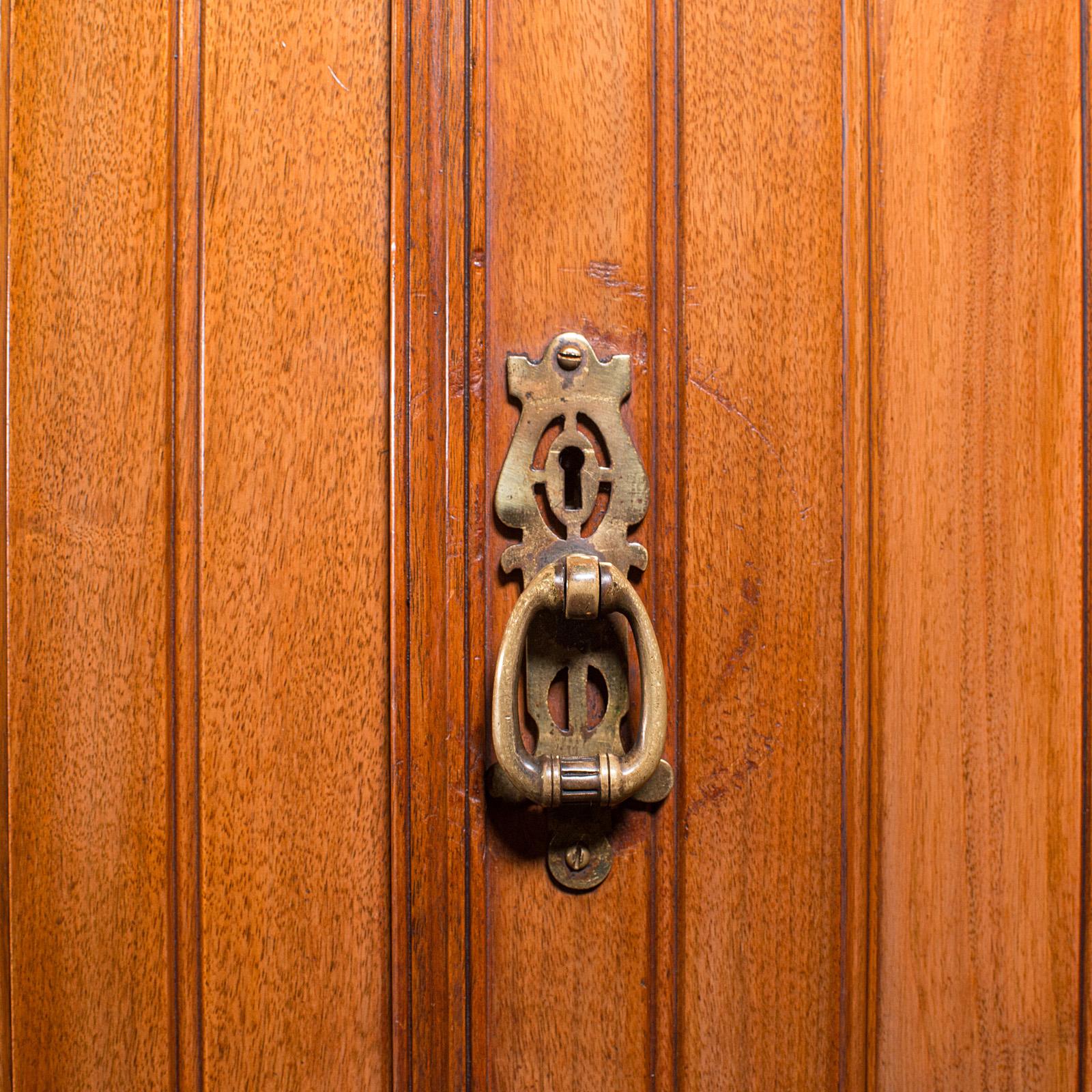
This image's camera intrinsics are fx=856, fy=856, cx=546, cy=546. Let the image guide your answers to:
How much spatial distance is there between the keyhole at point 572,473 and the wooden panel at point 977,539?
156 millimetres

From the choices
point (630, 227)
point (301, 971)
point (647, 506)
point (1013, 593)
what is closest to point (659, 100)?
point (630, 227)

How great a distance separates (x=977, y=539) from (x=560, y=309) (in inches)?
9.8

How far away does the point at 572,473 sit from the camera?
0.43 meters

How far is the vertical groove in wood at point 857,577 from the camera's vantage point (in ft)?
1.44

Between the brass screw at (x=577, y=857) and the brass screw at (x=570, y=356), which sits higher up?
the brass screw at (x=570, y=356)

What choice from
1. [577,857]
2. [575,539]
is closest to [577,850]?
[577,857]

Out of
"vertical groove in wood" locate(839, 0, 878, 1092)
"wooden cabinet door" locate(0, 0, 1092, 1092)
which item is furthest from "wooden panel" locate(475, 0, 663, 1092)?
"vertical groove in wood" locate(839, 0, 878, 1092)

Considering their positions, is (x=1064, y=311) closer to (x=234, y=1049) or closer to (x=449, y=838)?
(x=449, y=838)

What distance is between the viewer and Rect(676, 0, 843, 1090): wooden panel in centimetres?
43

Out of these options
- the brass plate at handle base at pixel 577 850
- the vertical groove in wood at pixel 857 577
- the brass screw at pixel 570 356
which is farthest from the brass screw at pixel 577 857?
the brass screw at pixel 570 356

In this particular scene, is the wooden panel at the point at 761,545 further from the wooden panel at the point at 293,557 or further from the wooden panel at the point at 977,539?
the wooden panel at the point at 293,557

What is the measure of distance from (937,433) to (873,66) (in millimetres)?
193

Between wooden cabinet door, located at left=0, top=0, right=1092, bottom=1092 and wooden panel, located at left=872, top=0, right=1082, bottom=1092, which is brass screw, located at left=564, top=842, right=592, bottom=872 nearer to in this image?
wooden cabinet door, located at left=0, top=0, right=1092, bottom=1092

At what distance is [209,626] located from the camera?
1.35 feet
